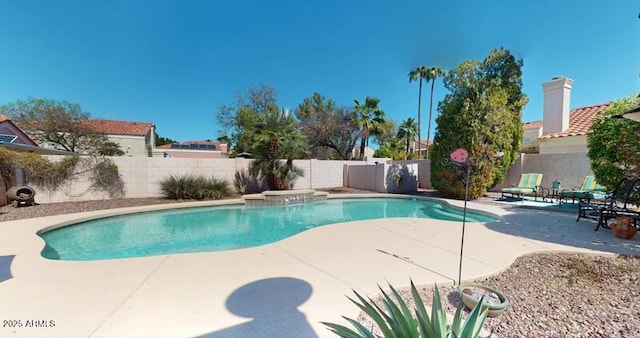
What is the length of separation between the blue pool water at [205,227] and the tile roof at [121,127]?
18.5 meters

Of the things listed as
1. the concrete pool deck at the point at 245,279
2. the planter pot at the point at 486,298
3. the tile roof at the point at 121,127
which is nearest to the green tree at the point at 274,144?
the concrete pool deck at the point at 245,279

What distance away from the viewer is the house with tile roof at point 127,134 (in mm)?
21587

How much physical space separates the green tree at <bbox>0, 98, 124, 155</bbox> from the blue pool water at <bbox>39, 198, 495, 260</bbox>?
1528 centimetres

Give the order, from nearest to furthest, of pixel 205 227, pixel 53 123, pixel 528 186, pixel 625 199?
pixel 625 199, pixel 205 227, pixel 528 186, pixel 53 123

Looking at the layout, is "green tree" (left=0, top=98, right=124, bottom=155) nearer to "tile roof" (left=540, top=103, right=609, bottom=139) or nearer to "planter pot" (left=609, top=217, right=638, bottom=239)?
"planter pot" (left=609, top=217, right=638, bottom=239)

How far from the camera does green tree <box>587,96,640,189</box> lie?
232 inches

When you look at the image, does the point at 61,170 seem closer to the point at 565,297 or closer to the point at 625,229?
the point at 565,297

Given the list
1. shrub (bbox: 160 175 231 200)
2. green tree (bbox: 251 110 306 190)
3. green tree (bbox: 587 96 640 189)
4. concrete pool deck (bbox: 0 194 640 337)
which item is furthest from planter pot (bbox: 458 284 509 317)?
shrub (bbox: 160 175 231 200)

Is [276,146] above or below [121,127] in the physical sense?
below

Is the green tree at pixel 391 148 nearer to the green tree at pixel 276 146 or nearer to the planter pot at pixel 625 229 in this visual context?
the green tree at pixel 276 146

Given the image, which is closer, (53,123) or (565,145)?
(565,145)

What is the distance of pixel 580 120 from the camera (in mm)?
12188

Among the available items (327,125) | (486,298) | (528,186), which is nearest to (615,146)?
(528,186)

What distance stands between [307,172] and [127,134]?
715 inches
